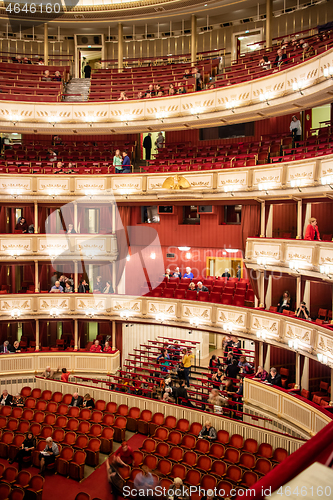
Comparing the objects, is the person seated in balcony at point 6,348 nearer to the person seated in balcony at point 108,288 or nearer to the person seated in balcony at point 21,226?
the person seated in balcony at point 108,288

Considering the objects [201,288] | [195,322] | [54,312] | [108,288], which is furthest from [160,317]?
[54,312]

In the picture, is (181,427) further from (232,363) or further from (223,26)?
(223,26)

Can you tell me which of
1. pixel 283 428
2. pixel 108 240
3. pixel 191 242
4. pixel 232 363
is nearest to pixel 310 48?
pixel 191 242

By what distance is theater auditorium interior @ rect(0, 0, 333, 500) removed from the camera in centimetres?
859

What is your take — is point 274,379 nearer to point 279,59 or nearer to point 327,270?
point 327,270

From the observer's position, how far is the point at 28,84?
671 inches

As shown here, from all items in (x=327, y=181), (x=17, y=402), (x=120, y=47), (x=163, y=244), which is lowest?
(x=17, y=402)

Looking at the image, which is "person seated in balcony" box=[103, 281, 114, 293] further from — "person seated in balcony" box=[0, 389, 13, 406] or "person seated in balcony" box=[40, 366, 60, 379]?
"person seated in balcony" box=[0, 389, 13, 406]

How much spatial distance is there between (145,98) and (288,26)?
23.4 feet

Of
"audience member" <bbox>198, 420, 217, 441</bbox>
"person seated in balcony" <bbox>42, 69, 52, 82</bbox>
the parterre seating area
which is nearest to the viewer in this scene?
"audience member" <bbox>198, 420, 217, 441</bbox>

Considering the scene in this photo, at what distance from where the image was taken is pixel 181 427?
362 inches

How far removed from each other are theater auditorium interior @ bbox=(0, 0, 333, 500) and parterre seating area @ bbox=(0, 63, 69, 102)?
0.26 ft

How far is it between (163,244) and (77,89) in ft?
27.8

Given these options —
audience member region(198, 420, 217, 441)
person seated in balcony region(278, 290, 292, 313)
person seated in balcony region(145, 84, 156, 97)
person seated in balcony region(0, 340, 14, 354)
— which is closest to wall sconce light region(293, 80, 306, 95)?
person seated in balcony region(278, 290, 292, 313)
